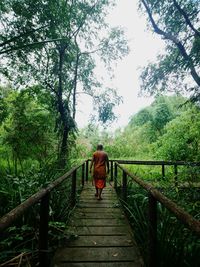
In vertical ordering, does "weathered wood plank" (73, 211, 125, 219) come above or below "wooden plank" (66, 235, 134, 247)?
above

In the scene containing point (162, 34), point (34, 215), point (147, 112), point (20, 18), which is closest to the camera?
point (34, 215)

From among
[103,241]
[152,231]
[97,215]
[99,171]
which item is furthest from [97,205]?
[152,231]

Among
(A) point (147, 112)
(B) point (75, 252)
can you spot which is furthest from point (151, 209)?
(A) point (147, 112)

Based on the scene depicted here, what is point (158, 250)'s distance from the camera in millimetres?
2947

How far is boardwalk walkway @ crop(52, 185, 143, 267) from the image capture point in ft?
10.5

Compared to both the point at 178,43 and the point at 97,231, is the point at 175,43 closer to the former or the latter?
the point at 178,43

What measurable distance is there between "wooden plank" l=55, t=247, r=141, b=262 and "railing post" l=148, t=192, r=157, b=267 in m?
0.64

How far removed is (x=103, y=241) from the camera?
389 cm

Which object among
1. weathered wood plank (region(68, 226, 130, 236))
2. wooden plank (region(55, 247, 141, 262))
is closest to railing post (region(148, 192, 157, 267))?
wooden plank (region(55, 247, 141, 262))

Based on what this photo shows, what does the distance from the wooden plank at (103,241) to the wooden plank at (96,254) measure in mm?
114

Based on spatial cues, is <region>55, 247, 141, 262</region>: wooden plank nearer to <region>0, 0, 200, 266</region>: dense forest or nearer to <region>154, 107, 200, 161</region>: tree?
<region>0, 0, 200, 266</region>: dense forest

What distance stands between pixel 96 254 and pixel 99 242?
0.44 metres

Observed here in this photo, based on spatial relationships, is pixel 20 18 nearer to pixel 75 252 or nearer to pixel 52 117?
pixel 52 117

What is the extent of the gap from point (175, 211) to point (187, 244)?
136cm
